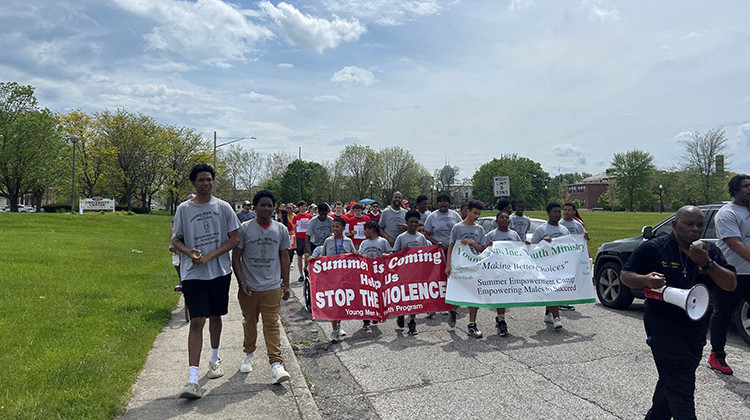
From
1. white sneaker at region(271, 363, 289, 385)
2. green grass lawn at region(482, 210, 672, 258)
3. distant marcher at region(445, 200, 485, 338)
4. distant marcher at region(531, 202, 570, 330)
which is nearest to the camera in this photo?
white sneaker at region(271, 363, 289, 385)

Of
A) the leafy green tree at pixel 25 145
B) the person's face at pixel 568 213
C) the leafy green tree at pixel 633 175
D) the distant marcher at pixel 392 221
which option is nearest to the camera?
the person's face at pixel 568 213

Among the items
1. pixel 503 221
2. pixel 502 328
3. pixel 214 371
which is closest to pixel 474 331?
pixel 502 328

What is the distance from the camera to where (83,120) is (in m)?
51.8

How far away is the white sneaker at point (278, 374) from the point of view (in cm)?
473

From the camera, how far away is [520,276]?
279 inches

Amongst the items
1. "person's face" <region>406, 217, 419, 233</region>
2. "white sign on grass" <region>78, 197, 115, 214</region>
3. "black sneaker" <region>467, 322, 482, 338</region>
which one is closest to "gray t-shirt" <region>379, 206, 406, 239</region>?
"person's face" <region>406, 217, 419, 233</region>

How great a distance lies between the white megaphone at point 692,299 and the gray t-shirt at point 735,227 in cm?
250

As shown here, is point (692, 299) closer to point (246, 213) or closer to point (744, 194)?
point (744, 194)

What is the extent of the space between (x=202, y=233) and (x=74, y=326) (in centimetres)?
332

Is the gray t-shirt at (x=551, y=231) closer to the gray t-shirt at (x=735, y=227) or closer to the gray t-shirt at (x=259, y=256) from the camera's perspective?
the gray t-shirt at (x=735, y=227)

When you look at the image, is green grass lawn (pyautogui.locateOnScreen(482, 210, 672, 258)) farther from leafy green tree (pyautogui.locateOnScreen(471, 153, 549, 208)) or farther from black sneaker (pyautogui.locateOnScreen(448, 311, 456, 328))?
leafy green tree (pyautogui.locateOnScreen(471, 153, 549, 208))

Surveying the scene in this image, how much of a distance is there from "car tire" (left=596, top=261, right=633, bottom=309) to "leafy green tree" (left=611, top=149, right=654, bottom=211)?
324 ft

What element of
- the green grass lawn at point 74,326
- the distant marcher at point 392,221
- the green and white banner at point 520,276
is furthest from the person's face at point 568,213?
the green grass lawn at point 74,326

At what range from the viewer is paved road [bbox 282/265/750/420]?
4336 millimetres
